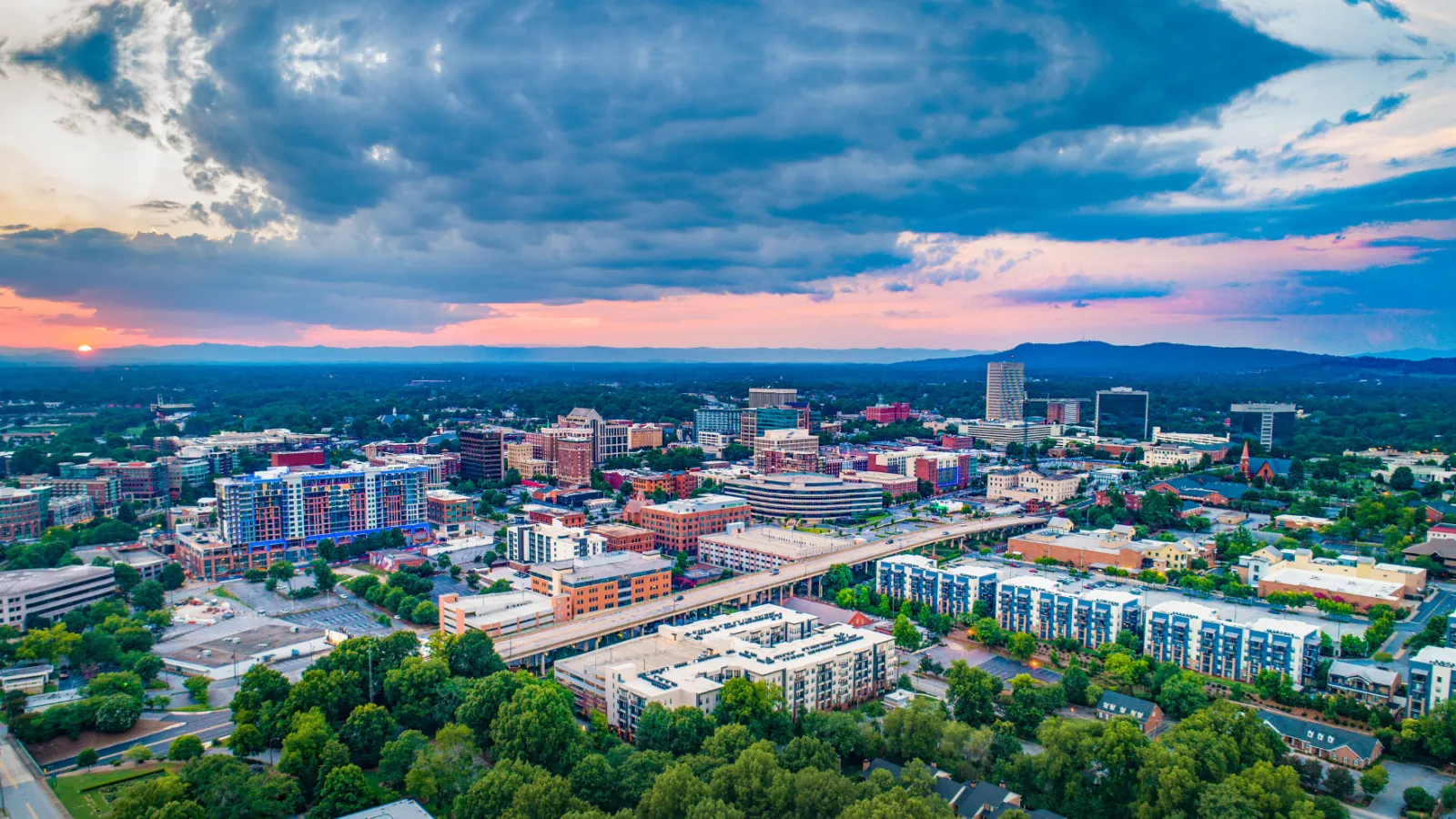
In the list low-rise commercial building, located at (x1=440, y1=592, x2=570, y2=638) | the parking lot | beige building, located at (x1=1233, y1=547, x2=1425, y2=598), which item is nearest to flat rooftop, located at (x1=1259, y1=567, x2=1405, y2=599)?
beige building, located at (x1=1233, y1=547, x2=1425, y2=598)

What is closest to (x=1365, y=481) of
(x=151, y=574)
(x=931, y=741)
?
(x=931, y=741)

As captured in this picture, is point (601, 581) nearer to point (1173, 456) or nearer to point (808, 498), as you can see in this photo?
point (808, 498)

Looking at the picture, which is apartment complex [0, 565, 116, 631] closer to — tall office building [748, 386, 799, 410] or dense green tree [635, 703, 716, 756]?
dense green tree [635, 703, 716, 756]

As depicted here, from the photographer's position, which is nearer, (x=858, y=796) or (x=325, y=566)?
(x=858, y=796)

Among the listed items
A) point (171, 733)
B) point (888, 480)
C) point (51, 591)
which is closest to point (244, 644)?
point (171, 733)

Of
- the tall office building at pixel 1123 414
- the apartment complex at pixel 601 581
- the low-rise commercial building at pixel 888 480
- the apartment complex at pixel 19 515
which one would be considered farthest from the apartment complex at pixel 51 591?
the tall office building at pixel 1123 414

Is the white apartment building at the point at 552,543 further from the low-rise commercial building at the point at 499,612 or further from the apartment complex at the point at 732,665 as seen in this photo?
the apartment complex at the point at 732,665

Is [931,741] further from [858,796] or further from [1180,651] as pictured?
[1180,651]
